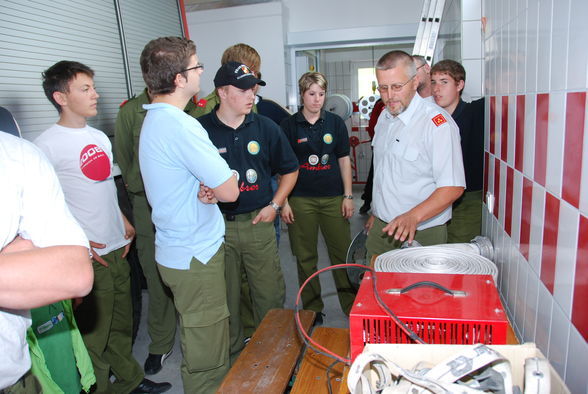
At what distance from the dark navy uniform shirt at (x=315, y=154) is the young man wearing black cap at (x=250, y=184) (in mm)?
439

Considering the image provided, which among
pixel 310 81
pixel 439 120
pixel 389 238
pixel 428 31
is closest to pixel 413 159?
pixel 439 120

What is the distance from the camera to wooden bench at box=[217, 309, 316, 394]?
5.18ft

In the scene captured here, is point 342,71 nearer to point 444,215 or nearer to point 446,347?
point 444,215

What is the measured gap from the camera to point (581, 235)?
0.86 metres

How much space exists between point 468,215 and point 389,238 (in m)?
0.67

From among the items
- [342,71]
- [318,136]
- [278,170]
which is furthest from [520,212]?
[342,71]

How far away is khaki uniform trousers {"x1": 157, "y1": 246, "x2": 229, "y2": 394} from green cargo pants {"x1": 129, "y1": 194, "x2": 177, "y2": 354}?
32.1 inches

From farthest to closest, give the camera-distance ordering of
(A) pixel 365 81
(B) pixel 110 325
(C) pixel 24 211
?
1. (A) pixel 365 81
2. (B) pixel 110 325
3. (C) pixel 24 211

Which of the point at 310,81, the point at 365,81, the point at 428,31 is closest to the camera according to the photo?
the point at 310,81

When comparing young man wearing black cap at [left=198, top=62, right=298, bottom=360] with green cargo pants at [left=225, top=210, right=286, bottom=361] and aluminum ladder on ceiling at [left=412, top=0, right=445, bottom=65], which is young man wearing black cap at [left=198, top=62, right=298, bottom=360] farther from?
aluminum ladder on ceiling at [left=412, top=0, right=445, bottom=65]

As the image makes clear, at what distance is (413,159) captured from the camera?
72.2 inches

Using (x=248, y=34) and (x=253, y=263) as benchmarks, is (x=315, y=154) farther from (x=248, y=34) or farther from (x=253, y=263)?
(x=248, y=34)

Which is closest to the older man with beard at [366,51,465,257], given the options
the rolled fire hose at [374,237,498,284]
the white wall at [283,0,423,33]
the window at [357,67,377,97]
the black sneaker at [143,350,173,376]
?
the rolled fire hose at [374,237,498,284]

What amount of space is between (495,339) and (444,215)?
1001mm
